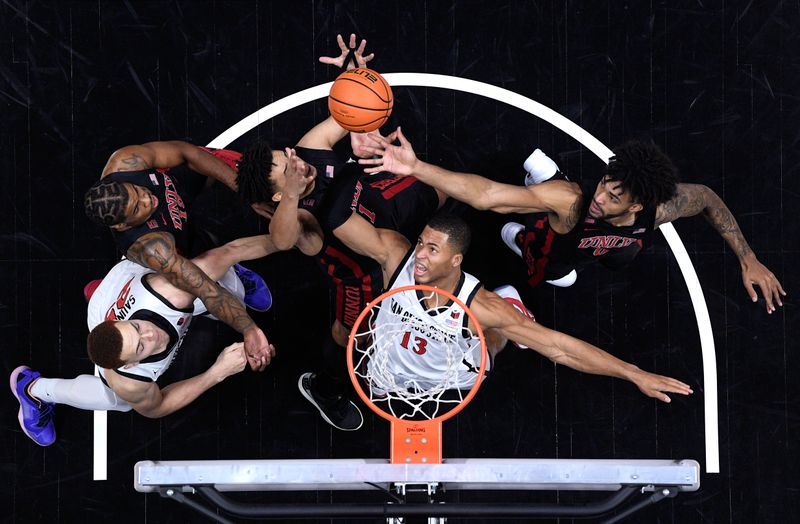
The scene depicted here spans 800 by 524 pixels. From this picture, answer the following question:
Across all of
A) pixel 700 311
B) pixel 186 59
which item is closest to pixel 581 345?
pixel 700 311

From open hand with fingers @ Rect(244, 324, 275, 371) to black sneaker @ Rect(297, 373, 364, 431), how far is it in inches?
39.2

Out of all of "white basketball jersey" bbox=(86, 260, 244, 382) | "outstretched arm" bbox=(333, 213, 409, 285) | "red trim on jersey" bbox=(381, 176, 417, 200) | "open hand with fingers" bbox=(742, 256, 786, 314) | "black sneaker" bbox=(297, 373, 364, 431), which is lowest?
"black sneaker" bbox=(297, 373, 364, 431)

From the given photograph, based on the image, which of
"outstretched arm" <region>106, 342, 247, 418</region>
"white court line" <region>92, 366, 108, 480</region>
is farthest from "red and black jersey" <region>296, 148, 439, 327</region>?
"white court line" <region>92, 366, 108, 480</region>

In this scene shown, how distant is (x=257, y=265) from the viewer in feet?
19.5

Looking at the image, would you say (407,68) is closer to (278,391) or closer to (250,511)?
(278,391)

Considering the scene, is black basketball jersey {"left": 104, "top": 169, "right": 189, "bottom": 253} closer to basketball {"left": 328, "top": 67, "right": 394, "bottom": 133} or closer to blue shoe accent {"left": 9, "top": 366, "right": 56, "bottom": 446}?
basketball {"left": 328, "top": 67, "right": 394, "bottom": 133}

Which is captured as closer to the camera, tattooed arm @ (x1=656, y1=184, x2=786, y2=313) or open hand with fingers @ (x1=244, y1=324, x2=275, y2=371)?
open hand with fingers @ (x1=244, y1=324, x2=275, y2=371)

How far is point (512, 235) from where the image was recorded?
18.5 feet

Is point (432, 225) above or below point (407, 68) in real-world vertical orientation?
below

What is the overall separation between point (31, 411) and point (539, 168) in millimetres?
4129

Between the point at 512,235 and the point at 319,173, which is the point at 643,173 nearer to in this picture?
the point at 512,235

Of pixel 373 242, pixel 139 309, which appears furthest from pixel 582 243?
pixel 139 309

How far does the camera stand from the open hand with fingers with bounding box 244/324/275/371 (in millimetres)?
4785

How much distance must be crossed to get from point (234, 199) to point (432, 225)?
76.5 inches
